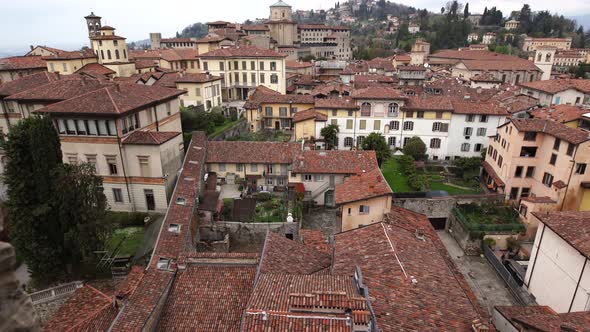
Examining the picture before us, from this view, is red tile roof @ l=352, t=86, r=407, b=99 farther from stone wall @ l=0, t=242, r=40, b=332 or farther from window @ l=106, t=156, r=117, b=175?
stone wall @ l=0, t=242, r=40, b=332

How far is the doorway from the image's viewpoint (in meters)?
30.9

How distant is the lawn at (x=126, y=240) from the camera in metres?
26.1

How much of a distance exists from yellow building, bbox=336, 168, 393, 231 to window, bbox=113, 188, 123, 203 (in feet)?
62.2

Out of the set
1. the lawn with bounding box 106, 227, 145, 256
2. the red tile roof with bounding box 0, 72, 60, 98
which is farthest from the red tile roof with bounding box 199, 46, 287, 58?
the lawn with bounding box 106, 227, 145, 256

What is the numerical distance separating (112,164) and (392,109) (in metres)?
33.9

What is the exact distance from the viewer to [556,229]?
2158 centimetres

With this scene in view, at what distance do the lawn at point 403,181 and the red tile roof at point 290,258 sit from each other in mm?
20363

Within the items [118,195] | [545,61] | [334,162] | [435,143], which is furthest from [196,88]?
[545,61]

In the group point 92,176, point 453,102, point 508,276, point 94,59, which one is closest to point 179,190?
point 92,176

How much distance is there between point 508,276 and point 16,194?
34.1 meters

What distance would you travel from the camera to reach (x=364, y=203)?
27.7 m

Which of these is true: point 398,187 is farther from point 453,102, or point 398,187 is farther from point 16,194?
point 16,194

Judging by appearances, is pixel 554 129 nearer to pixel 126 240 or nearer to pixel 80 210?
pixel 126 240

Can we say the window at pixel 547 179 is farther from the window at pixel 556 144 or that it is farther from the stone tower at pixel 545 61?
the stone tower at pixel 545 61
